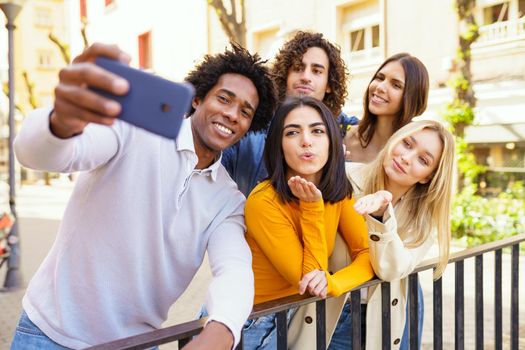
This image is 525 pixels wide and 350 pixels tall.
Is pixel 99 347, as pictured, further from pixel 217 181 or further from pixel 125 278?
pixel 217 181

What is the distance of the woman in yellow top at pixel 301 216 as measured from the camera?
1840 mm

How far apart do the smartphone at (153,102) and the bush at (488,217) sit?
8306 mm

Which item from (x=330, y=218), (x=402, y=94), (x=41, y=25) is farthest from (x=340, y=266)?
(x=41, y=25)

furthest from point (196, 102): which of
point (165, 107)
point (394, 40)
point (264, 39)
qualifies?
point (264, 39)

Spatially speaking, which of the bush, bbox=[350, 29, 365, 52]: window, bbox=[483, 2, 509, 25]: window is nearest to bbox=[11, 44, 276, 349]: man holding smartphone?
the bush

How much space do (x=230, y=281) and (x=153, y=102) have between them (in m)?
0.74

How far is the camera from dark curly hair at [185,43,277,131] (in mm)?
2158

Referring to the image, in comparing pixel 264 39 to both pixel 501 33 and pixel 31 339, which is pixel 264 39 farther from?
pixel 31 339

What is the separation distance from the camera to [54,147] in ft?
3.91

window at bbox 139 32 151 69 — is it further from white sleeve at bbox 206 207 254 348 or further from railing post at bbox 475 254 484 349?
white sleeve at bbox 206 207 254 348

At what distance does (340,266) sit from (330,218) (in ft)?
0.79

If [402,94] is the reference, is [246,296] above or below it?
below

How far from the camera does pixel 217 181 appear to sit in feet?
6.21

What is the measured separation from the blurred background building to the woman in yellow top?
3.09m
